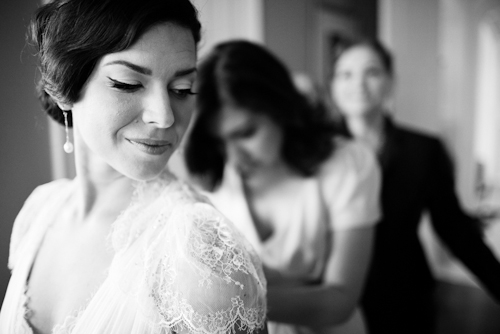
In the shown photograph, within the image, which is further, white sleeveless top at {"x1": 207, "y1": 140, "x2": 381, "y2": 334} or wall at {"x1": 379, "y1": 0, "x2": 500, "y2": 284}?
wall at {"x1": 379, "y1": 0, "x2": 500, "y2": 284}

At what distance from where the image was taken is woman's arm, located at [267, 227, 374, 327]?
84cm

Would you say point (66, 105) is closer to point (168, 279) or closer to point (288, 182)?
point (168, 279)

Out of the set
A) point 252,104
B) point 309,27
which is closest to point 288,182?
point 252,104

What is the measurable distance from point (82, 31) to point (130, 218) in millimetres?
298

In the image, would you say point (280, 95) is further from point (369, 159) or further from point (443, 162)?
point (443, 162)

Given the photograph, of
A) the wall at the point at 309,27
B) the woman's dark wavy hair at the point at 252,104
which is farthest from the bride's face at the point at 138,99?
the wall at the point at 309,27

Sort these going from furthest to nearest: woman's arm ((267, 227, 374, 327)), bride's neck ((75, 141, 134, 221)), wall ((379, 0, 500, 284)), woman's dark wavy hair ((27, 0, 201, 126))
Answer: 1. wall ((379, 0, 500, 284))
2. woman's arm ((267, 227, 374, 327))
3. bride's neck ((75, 141, 134, 221))
4. woman's dark wavy hair ((27, 0, 201, 126))

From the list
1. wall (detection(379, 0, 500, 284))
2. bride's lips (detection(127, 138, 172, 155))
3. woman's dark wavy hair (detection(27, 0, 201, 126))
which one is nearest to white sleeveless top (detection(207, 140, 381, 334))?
bride's lips (detection(127, 138, 172, 155))

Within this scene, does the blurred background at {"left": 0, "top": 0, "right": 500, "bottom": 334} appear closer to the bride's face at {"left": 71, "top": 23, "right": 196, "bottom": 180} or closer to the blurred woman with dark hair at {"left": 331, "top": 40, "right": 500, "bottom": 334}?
the blurred woman with dark hair at {"left": 331, "top": 40, "right": 500, "bottom": 334}

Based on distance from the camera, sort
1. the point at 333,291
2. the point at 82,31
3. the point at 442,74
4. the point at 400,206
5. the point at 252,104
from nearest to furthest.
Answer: the point at 82,31 < the point at 333,291 < the point at 252,104 < the point at 400,206 < the point at 442,74

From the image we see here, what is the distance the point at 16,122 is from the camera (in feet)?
1.86

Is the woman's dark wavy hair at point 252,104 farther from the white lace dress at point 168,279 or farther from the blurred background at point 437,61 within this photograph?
the white lace dress at point 168,279

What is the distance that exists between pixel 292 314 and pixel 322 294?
0.10 metres

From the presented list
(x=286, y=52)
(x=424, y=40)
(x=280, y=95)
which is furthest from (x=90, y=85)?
(x=424, y=40)
